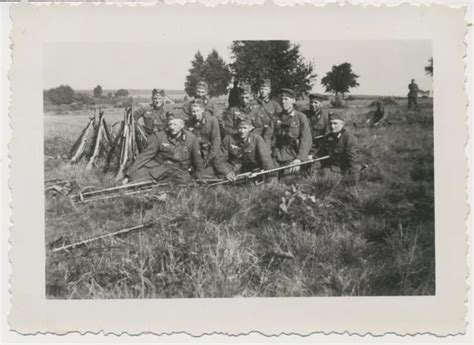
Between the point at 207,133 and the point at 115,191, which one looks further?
the point at 207,133

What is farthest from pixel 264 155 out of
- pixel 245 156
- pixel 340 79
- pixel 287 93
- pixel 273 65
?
pixel 340 79

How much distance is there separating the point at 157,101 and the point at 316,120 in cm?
148

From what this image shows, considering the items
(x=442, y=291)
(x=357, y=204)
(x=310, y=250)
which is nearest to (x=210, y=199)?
(x=310, y=250)

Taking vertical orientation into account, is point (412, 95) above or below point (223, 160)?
above

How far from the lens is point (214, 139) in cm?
453

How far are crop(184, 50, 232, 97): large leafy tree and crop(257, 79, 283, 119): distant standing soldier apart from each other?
1.06 feet

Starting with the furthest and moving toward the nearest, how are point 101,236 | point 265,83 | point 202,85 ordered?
point 265,83, point 202,85, point 101,236

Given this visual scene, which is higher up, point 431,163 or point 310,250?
point 431,163

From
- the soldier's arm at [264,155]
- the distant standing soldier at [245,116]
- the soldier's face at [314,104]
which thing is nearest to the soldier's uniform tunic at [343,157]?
the soldier's face at [314,104]

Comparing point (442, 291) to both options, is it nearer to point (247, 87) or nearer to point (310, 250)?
point (310, 250)

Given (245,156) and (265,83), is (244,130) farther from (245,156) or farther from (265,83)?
(265,83)

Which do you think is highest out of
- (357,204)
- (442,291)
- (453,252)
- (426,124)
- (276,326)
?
(426,124)

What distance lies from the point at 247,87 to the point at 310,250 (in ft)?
5.23

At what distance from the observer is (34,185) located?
14.3 feet
